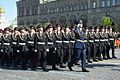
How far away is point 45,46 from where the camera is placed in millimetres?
13680

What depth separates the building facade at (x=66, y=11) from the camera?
3342 inches

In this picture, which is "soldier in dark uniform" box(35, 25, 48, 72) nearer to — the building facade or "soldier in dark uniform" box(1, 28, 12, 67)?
"soldier in dark uniform" box(1, 28, 12, 67)

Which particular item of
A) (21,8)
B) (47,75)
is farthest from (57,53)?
(21,8)

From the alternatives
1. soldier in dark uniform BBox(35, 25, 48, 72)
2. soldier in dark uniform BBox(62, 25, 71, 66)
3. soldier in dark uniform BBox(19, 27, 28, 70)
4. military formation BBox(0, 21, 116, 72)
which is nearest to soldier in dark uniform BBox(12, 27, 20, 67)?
military formation BBox(0, 21, 116, 72)

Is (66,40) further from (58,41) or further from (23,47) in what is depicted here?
(23,47)

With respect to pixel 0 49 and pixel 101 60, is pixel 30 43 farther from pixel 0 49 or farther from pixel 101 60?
pixel 101 60

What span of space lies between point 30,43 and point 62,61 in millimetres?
1313

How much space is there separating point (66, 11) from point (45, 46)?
87.5 metres

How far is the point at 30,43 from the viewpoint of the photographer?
563 inches

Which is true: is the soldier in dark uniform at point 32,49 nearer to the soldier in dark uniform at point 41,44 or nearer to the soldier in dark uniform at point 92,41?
the soldier in dark uniform at point 41,44

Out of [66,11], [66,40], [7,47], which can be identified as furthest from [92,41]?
[66,11]

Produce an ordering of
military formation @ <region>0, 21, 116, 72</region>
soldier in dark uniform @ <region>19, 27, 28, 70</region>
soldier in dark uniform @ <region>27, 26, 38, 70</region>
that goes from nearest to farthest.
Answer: military formation @ <region>0, 21, 116, 72</region>
soldier in dark uniform @ <region>27, 26, 38, 70</region>
soldier in dark uniform @ <region>19, 27, 28, 70</region>

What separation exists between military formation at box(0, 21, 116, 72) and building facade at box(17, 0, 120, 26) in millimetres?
52132

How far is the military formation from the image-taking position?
13.3 m
